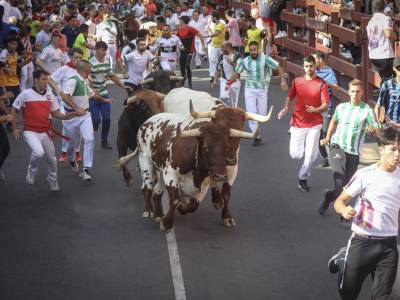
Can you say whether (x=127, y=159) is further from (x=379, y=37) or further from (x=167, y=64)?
(x=167, y=64)

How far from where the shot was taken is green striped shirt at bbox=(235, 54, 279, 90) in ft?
48.0

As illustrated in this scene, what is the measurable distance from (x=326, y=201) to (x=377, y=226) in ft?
12.3

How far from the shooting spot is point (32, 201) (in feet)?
38.6

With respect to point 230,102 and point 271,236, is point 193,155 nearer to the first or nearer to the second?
point 271,236

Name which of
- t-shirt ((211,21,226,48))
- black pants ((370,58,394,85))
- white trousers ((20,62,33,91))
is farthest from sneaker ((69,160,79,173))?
t-shirt ((211,21,226,48))

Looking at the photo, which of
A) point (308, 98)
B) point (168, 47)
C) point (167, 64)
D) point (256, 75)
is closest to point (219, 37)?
point (168, 47)

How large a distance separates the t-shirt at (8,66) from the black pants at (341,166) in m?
8.61

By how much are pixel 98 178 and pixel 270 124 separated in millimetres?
5175

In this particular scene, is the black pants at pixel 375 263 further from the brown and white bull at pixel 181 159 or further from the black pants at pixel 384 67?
the black pants at pixel 384 67

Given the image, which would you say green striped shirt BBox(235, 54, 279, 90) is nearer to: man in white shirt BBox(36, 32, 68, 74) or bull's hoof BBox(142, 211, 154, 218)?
bull's hoof BBox(142, 211, 154, 218)

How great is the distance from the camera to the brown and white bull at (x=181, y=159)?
30.5 feet

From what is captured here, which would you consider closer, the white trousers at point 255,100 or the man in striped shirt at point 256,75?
the man in striped shirt at point 256,75

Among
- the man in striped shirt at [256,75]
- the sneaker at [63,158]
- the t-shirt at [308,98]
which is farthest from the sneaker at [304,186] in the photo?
the sneaker at [63,158]

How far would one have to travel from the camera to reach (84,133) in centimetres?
1270
